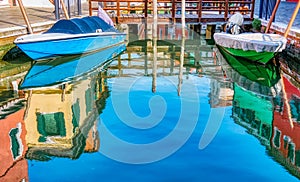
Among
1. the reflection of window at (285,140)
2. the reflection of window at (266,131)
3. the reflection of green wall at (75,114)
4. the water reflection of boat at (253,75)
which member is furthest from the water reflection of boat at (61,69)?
the reflection of window at (285,140)

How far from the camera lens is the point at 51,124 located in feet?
23.6

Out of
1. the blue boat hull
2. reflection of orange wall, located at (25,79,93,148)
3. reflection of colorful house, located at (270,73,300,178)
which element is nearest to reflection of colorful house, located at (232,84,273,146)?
reflection of colorful house, located at (270,73,300,178)

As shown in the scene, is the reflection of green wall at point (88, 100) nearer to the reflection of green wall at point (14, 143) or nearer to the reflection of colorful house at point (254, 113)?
the reflection of green wall at point (14, 143)

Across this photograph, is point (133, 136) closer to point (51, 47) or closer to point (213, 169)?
point (213, 169)

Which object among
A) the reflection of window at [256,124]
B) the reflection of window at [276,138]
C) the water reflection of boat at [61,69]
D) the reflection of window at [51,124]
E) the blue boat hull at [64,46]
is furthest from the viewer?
the blue boat hull at [64,46]

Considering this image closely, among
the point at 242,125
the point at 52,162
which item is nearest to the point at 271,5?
the point at 242,125

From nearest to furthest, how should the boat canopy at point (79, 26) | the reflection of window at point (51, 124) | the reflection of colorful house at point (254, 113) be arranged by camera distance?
1. the reflection of window at point (51, 124)
2. the reflection of colorful house at point (254, 113)
3. the boat canopy at point (79, 26)

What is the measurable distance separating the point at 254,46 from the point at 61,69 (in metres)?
6.03

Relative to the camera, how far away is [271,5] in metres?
18.3

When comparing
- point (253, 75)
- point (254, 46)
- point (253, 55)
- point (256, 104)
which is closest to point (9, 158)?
point (256, 104)

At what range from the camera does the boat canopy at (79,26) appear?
12312mm

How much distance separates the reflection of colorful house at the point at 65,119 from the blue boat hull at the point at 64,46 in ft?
7.05

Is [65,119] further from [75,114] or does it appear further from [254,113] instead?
[254,113]

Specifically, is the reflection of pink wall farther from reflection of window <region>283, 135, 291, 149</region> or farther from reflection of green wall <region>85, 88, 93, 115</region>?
reflection of window <region>283, 135, 291, 149</region>
